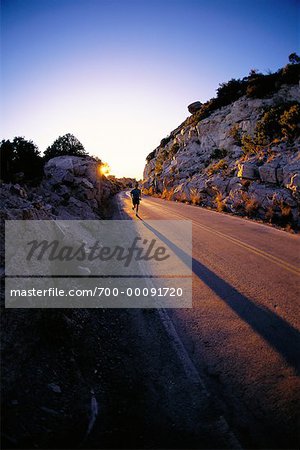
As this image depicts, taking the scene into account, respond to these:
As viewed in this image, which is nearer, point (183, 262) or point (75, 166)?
point (183, 262)

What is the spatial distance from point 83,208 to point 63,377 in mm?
14386

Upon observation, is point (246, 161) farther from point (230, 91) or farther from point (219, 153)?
point (230, 91)

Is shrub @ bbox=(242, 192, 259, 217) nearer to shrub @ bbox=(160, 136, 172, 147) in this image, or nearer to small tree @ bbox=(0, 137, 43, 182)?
small tree @ bbox=(0, 137, 43, 182)

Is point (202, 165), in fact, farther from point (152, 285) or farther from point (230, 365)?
point (230, 365)

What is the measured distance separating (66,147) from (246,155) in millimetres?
17566

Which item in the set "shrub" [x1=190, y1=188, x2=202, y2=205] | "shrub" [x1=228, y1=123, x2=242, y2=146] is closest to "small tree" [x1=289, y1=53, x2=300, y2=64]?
"shrub" [x1=228, y1=123, x2=242, y2=146]

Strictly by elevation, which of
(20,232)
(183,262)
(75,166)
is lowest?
(183,262)

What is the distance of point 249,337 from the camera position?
4684mm

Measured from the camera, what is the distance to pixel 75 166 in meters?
21.8

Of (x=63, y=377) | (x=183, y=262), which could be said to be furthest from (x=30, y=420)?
(x=183, y=262)

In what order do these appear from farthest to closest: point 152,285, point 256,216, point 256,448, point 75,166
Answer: point 75,166, point 256,216, point 152,285, point 256,448

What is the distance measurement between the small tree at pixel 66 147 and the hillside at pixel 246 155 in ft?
39.8

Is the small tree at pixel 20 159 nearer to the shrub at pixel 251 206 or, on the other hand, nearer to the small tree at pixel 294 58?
the shrub at pixel 251 206

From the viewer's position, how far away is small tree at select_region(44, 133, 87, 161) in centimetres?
2416
